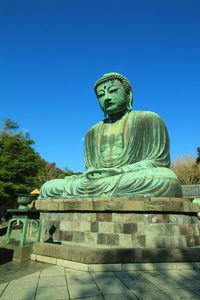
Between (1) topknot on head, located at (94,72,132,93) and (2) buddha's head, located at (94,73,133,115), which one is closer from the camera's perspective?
(2) buddha's head, located at (94,73,133,115)

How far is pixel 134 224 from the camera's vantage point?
472cm

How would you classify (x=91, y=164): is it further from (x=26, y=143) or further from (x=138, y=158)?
(x=26, y=143)

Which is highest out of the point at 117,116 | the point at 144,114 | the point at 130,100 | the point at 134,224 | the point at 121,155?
the point at 130,100

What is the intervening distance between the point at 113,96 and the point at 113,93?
124 millimetres

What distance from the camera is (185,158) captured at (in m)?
35.0

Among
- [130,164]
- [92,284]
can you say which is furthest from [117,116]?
[92,284]

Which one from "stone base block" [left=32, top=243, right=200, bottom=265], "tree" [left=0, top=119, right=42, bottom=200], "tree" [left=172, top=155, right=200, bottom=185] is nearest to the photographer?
"stone base block" [left=32, top=243, right=200, bottom=265]

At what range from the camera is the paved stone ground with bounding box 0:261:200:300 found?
2659mm

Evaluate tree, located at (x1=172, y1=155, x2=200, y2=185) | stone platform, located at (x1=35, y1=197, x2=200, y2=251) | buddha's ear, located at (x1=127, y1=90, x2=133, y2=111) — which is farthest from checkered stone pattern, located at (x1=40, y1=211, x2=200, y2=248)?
tree, located at (x1=172, y1=155, x2=200, y2=185)

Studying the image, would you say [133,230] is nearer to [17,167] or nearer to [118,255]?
[118,255]

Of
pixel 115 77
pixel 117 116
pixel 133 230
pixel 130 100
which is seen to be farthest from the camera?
pixel 130 100

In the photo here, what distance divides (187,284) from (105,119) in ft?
21.0

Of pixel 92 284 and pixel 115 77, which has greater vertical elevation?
pixel 115 77

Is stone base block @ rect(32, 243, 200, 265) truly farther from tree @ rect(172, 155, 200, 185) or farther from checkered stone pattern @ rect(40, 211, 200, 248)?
tree @ rect(172, 155, 200, 185)
